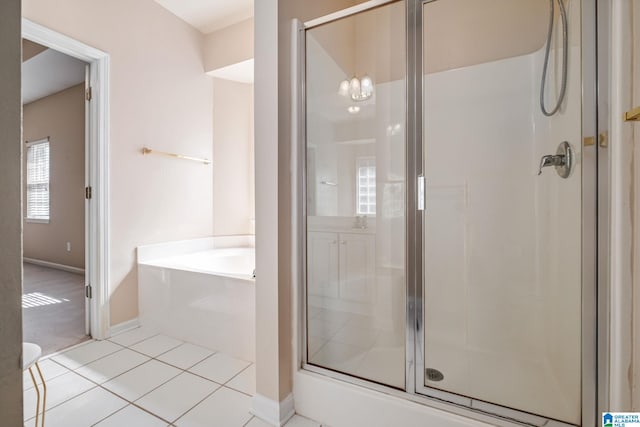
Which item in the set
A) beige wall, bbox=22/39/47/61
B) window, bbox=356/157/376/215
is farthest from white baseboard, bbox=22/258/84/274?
window, bbox=356/157/376/215

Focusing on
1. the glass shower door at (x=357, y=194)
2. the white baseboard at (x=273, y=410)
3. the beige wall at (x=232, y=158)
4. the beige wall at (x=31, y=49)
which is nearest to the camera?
the white baseboard at (x=273, y=410)

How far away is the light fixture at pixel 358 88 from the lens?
2049 millimetres

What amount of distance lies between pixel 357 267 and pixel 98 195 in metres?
1.99

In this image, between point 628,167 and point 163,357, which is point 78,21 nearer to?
point 163,357

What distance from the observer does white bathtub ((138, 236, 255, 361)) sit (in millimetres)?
1910

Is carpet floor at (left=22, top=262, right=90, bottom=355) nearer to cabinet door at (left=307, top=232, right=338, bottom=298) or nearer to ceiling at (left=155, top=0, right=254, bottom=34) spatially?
Answer: cabinet door at (left=307, top=232, right=338, bottom=298)

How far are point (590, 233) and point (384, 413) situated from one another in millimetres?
1093

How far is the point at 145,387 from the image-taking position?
1610 mm

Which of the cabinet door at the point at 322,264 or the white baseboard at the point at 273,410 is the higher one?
the cabinet door at the point at 322,264

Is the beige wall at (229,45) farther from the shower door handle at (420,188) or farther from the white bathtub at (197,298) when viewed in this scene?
the shower door handle at (420,188)

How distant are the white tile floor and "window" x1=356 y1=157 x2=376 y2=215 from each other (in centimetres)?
125

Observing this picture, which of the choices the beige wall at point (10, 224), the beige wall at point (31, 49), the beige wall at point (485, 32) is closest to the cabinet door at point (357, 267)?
the beige wall at point (485, 32)

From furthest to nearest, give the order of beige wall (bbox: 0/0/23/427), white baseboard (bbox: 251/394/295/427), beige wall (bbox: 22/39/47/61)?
beige wall (bbox: 22/39/47/61)
white baseboard (bbox: 251/394/295/427)
beige wall (bbox: 0/0/23/427)

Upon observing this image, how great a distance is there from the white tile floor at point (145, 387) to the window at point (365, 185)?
1247 mm
